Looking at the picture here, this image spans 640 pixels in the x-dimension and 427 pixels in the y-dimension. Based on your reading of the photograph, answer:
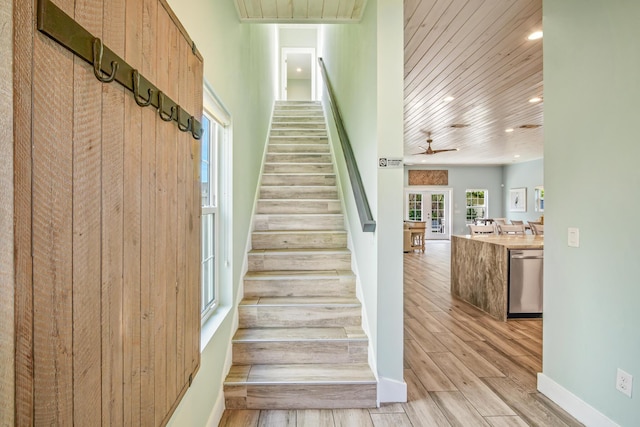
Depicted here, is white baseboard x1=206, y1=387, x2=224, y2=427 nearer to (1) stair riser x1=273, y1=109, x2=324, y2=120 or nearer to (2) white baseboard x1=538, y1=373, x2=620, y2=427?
(2) white baseboard x1=538, y1=373, x2=620, y2=427

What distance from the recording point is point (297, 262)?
2850 millimetres

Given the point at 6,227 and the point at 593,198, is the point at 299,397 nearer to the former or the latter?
the point at 6,227

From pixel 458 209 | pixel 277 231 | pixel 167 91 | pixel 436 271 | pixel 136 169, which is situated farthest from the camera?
pixel 458 209

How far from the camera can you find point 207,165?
2.06m

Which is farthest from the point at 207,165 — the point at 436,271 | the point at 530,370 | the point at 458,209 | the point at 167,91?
the point at 458,209

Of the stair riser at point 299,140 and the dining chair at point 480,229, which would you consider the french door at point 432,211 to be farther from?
the stair riser at point 299,140

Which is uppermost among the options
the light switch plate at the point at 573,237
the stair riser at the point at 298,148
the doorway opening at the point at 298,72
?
the doorway opening at the point at 298,72

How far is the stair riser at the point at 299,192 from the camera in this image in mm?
3650

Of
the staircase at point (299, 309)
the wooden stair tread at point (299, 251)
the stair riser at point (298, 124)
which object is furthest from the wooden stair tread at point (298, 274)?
the stair riser at point (298, 124)

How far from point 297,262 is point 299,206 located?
0.86 meters

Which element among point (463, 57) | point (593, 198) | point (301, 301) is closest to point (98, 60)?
point (301, 301)

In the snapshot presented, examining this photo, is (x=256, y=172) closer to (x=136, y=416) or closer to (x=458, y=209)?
(x=136, y=416)

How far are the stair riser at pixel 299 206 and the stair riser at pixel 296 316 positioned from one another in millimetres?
1290

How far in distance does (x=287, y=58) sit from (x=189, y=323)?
867cm
